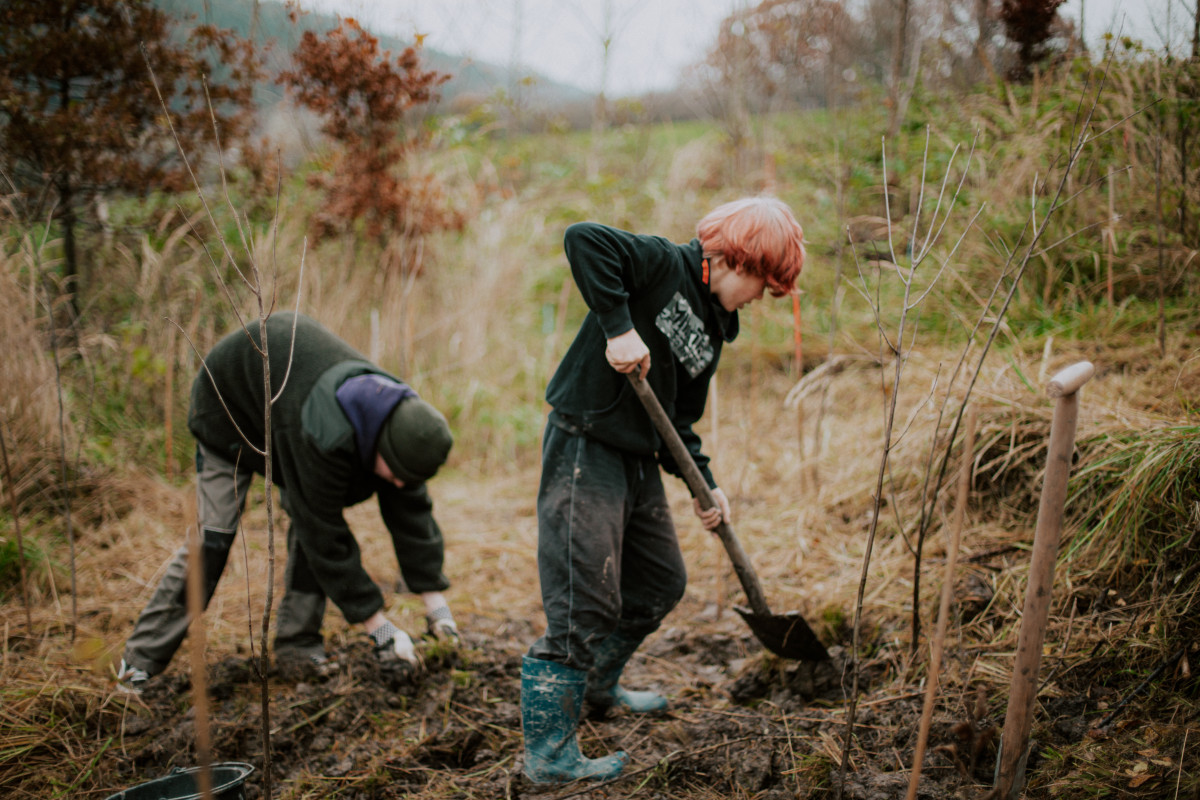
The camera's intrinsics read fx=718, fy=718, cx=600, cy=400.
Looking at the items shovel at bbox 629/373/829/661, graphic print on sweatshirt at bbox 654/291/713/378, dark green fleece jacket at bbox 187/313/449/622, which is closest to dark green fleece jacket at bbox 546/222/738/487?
graphic print on sweatshirt at bbox 654/291/713/378

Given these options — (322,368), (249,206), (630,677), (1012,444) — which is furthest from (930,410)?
(249,206)

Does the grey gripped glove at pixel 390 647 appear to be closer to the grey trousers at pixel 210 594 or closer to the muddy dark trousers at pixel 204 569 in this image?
the grey trousers at pixel 210 594

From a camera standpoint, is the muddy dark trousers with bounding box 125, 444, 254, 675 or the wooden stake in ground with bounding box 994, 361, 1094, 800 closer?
the wooden stake in ground with bounding box 994, 361, 1094, 800

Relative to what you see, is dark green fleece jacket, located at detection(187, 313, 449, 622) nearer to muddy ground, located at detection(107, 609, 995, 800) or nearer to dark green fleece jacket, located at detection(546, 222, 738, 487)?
muddy ground, located at detection(107, 609, 995, 800)

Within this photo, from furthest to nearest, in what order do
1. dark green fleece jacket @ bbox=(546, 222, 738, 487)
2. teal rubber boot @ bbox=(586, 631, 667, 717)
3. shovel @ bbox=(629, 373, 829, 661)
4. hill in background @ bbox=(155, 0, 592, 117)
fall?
1. hill in background @ bbox=(155, 0, 592, 117)
2. teal rubber boot @ bbox=(586, 631, 667, 717)
3. shovel @ bbox=(629, 373, 829, 661)
4. dark green fleece jacket @ bbox=(546, 222, 738, 487)

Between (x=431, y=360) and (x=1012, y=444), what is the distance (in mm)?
3969

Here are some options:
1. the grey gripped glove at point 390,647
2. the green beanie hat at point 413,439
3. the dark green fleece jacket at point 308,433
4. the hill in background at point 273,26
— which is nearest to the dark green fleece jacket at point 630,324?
the green beanie hat at point 413,439

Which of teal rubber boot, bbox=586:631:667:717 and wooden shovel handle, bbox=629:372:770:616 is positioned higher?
wooden shovel handle, bbox=629:372:770:616

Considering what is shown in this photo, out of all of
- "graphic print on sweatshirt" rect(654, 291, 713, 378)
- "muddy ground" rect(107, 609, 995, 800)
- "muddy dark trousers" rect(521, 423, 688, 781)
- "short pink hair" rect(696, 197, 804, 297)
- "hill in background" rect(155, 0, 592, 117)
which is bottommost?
"muddy ground" rect(107, 609, 995, 800)

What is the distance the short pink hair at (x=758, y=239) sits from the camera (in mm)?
2014

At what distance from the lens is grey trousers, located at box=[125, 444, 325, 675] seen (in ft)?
8.07

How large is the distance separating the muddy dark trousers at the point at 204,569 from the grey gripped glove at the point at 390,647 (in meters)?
0.60

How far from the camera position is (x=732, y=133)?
7.01 m

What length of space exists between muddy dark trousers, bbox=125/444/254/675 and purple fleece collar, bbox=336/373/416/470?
0.46 metres
